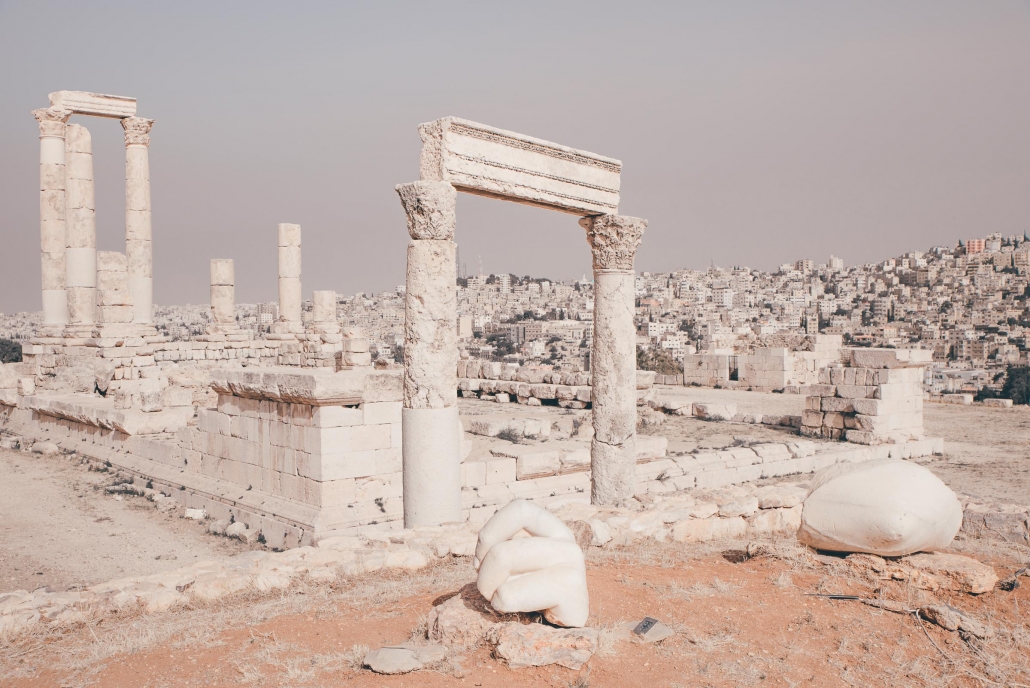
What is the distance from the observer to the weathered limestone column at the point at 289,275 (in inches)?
975

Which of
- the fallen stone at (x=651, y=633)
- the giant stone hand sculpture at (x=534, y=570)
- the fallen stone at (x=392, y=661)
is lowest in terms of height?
A: the fallen stone at (x=651, y=633)

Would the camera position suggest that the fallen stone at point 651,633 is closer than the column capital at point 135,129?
Yes

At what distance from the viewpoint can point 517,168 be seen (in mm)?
7320

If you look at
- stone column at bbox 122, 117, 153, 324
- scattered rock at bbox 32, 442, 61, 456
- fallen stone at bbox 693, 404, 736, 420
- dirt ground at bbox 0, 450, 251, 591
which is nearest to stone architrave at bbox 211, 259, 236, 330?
stone column at bbox 122, 117, 153, 324

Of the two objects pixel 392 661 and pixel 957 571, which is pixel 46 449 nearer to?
pixel 392 661

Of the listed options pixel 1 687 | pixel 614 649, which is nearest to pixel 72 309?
pixel 1 687

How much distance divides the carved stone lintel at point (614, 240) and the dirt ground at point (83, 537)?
17.0 feet

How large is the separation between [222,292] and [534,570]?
22474 millimetres

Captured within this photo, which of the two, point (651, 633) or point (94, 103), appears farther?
point (94, 103)

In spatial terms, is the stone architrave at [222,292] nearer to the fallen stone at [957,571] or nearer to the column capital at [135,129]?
the column capital at [135,129]

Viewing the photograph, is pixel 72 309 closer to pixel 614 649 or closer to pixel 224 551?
pixel 224 551

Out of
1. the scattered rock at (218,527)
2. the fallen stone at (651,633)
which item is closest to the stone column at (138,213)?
the scattered rock at (218,527)

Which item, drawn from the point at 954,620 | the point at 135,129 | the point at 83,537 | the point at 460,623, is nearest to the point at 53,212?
the point at 135,129

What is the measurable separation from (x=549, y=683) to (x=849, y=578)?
2.62 metres
